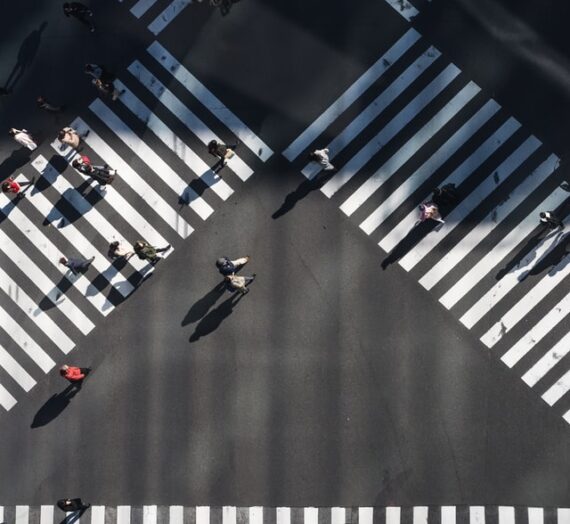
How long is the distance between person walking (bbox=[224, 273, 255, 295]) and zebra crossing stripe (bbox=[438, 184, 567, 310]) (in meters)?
5.55

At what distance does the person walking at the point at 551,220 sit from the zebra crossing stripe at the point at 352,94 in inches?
242

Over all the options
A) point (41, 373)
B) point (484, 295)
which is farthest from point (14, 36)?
point (484, 295)

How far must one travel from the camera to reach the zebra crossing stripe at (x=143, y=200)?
19812 millimetres

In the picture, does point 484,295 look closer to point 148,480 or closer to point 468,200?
point 468,200

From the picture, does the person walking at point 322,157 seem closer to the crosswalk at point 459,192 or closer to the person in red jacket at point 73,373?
the crosswalk at point 459,192

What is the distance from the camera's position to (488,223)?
19375 millimetres

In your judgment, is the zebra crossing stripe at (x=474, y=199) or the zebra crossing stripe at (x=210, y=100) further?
the zebra crossing stripe at (x=210, y=100)

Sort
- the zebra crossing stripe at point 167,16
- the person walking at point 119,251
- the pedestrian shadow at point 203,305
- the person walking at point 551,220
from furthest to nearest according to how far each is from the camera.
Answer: the zebra crossing stripe at point 167,16 → the pedestrian shadow at point 203,305 → the person walking at point 119,251 → the person walking at point 551,220

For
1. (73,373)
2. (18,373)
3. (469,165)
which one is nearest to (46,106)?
(73,373)

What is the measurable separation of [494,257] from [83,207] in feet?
39.8

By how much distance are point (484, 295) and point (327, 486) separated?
706 centimetres

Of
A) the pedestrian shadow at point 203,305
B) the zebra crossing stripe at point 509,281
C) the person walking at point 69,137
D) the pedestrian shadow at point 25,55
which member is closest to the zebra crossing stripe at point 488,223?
Answer: the zebra crossing stripe at point 509,281

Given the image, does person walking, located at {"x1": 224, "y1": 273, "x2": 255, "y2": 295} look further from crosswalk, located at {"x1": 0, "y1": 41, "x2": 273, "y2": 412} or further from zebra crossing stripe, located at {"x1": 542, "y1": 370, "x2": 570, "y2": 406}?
zebra crossing stripe, located at {"x1": 542, "y1": 370, "x2": 570, "y2": 406}

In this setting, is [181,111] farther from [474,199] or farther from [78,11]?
[474,199]
